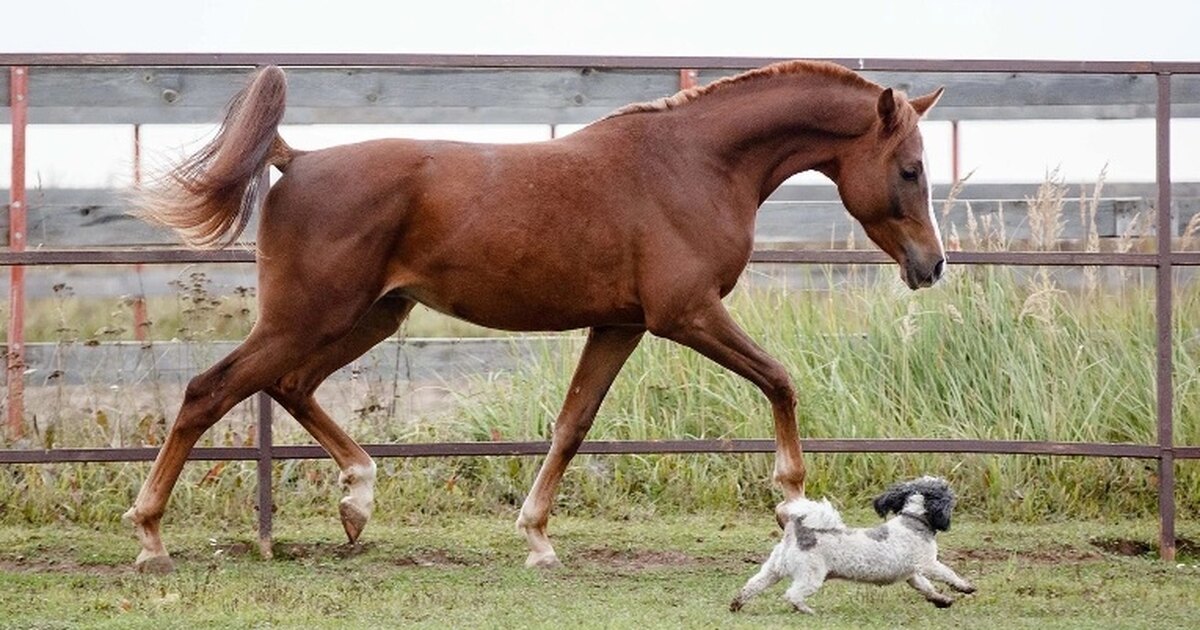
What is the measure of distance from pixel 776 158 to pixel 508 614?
1.96 meters

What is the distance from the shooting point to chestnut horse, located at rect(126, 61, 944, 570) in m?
5.35

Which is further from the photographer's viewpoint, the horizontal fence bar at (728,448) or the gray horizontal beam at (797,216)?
the gray horizontal beam at (797,216)

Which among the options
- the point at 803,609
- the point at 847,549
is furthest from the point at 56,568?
the point at 847,549

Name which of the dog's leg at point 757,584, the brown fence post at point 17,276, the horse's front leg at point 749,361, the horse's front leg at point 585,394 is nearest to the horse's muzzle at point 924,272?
the horse's front leg at point 749,361

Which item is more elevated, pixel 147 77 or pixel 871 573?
pixel 147 77

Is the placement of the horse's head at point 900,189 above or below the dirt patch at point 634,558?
above

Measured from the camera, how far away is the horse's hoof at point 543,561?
561 centimetres

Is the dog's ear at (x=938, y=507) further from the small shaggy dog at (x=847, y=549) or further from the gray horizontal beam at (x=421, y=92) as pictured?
the gray horizontal beam at (x=421, y=92)

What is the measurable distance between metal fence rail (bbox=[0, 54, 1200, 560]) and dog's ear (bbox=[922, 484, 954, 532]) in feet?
4.60

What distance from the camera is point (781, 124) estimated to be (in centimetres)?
561

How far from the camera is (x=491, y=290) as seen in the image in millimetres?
5473

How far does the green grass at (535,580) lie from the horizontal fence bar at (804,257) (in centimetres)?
107

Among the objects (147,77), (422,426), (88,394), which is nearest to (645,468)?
(422,426)

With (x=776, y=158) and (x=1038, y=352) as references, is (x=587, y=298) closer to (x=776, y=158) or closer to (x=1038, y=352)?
(x=776, y=158)
